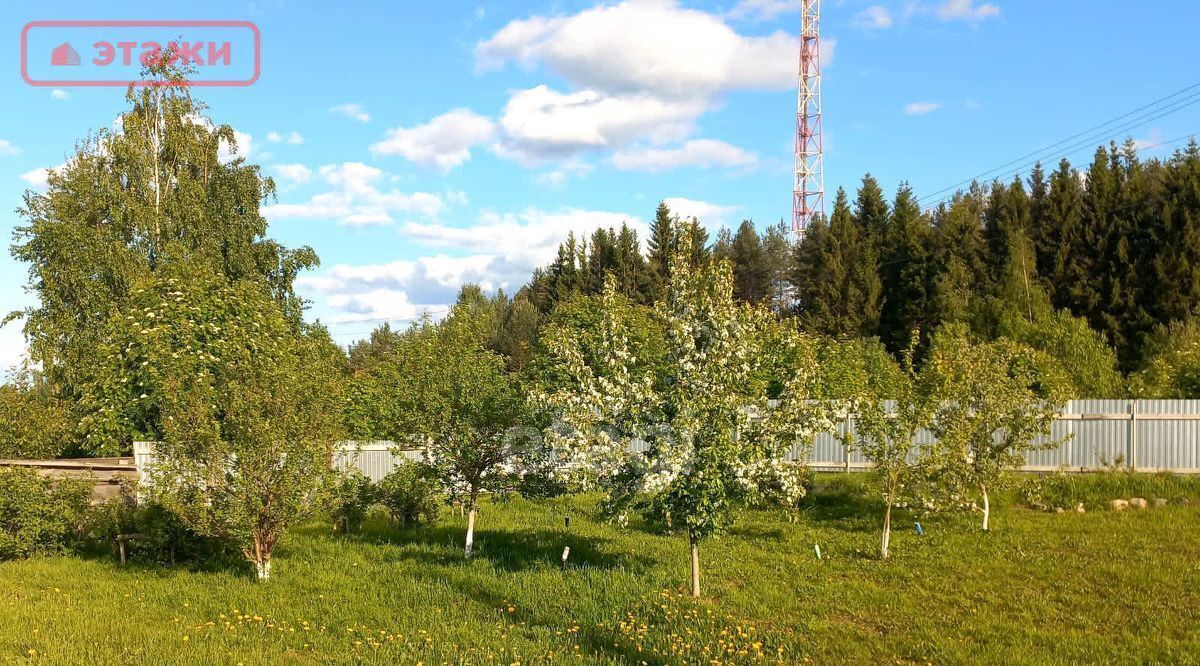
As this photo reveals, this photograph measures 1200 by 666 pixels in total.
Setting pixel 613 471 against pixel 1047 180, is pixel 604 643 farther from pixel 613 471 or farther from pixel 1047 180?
pixel 1047 180

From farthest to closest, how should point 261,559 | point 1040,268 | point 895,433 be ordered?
point 1040,268, point 895,433, point 261,559

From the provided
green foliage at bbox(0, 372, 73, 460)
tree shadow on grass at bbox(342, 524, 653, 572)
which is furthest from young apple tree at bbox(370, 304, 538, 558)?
green foliage at bbox(0, 372, 73, 460)

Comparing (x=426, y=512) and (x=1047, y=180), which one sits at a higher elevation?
(x=1047, y=180)

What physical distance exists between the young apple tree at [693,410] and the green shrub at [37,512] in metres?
10.2

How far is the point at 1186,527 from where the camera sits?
48.2 ft

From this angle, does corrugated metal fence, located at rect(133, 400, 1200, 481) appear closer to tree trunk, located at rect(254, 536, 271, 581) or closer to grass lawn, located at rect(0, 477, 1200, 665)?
grass lawn, located at rect(0, 477, 1200, 665)

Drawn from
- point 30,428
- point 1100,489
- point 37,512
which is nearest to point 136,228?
point 30,428

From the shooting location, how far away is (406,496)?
17.0 m

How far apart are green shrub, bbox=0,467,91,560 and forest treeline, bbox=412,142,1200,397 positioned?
2175 cm

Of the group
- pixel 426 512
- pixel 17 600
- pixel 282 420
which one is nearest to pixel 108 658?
pixel 17 600

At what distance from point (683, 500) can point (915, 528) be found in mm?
7087

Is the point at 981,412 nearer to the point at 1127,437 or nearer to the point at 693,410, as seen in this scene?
the point at 1127,437

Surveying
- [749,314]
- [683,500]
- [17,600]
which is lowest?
[17,600]

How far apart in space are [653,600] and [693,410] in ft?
8.73
